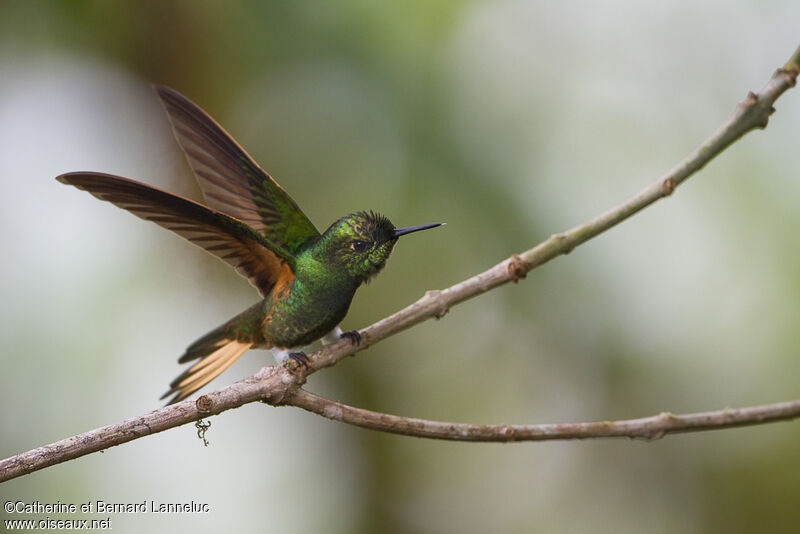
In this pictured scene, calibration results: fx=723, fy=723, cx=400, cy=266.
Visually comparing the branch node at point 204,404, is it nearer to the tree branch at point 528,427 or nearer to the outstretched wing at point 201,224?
the tree branch at point 528,427

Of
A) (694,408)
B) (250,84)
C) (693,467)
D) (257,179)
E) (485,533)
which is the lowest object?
(485,533)

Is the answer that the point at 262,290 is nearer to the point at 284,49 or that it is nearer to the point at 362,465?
the point at 362,465

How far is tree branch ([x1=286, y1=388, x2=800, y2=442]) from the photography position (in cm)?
176

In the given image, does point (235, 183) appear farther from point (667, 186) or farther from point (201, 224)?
point (667, 186)

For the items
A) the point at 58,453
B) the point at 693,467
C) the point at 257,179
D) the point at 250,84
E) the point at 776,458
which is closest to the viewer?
the point at 58,453

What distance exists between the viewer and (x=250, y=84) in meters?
4.92

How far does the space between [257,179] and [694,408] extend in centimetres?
314

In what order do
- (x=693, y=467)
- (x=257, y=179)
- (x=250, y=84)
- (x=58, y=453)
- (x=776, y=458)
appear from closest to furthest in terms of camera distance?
(x=58, y=453)
(x=257, y=179)
(x=776, y=458)
(x=693, y=467)
(x=250, y=84)

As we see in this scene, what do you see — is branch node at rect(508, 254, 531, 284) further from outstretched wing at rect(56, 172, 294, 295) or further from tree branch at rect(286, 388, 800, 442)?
outstretched wing at rect(56, 172, 294, 295)

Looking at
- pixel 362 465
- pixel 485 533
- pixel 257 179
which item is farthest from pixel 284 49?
pixel 485 533

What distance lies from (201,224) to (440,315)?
Answer: 31.7 inches

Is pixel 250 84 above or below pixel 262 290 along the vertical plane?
above

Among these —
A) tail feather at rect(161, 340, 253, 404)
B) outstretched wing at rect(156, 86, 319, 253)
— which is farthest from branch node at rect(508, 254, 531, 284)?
tail feather at rect(161, 340, 253, 404)

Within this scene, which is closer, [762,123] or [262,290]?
[762,123]
